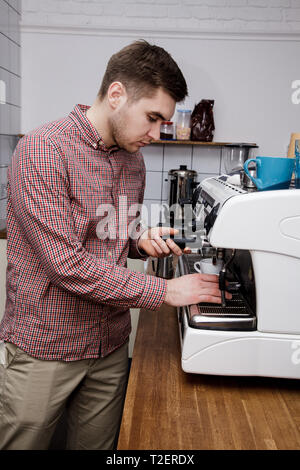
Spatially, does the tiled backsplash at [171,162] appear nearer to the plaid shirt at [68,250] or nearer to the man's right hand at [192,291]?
the plaid shirt at [68,250]

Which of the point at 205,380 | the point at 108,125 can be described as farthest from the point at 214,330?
the point at 108,125

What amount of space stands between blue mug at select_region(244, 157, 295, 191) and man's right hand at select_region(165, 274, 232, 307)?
235 mm

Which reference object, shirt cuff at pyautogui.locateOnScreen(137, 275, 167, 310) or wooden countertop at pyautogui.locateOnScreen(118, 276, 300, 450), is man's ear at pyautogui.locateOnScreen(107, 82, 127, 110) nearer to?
shirt cuff at pyautogui.locateOnScreen(137, 275, 167, 310)

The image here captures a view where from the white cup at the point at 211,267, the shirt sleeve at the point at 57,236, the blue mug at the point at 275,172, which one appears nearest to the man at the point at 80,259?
the shirt sleeve at the point at 57,236

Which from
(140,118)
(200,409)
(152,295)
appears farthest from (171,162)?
(200,409)

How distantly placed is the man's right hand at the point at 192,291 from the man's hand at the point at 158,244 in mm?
180

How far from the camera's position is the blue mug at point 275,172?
890mm

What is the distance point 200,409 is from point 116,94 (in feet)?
2.20

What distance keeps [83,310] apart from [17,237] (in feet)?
0.76

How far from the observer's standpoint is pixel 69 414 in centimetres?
117

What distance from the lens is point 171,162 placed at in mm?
2525

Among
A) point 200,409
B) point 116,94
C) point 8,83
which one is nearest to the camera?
point 200,409

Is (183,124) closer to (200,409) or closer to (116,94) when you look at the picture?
(116,94)

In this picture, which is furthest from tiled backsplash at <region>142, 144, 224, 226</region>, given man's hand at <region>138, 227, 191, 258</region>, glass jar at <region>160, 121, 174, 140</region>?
man's hand at <region>138, 227, 191, 258</region>
